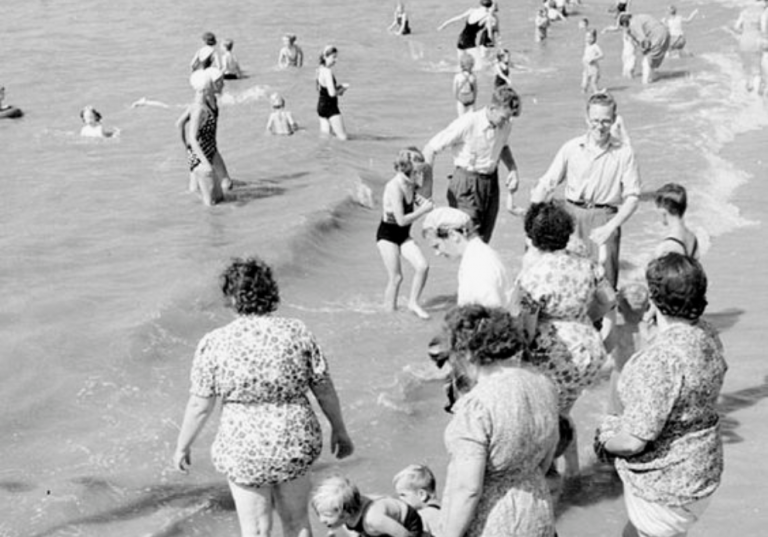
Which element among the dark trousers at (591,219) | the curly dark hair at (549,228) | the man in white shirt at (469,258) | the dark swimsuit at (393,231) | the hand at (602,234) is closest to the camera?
the man in white shirt at (469,258)

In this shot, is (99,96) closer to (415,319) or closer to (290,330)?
(415,319)

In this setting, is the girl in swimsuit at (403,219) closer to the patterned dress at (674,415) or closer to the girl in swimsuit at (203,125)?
the girl in swimsuit at (203,125)

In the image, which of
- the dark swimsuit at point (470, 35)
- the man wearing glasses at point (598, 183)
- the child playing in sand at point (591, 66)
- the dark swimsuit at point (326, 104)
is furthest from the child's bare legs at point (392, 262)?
the dark swimsuit at point (470, 35)

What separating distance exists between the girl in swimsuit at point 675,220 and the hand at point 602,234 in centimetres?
69

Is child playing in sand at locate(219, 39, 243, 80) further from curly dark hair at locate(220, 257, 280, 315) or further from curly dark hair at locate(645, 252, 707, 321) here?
curly dark hair at locate(645, 252, 707, 321)

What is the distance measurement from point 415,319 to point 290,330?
18.1 ft

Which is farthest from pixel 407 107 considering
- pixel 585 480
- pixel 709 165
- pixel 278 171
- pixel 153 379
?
pixel 585 480

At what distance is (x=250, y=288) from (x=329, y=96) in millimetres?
13831

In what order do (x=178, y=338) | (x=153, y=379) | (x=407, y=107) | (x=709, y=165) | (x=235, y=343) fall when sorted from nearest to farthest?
(x=235, y=343)
(x=153, y=379)
(x=178, y=338)
(x=709, y=165)
(x=407, y=107)

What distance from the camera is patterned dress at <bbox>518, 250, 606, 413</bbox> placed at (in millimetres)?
5852

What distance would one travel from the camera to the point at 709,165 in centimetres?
1650

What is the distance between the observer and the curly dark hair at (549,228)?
5980 mm

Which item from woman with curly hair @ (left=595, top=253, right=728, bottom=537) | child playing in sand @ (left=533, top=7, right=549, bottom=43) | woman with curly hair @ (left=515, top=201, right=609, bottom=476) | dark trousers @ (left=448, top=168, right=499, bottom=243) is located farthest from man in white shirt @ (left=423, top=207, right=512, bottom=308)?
child playing in sand @ (left=533, top=7, right=549, bottom=43)

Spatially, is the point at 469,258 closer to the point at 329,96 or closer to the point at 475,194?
the point at 475,194
